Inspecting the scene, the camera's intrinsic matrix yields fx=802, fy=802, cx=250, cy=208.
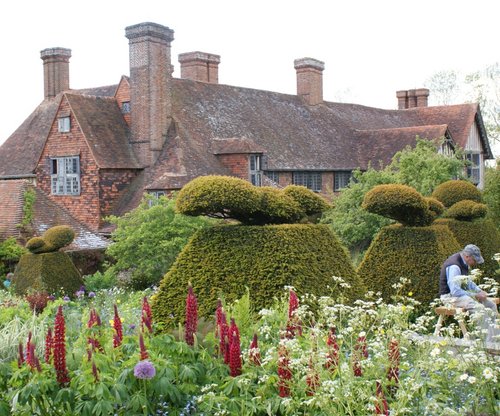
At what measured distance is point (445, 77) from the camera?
5931 cm

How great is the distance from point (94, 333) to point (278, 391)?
2.27 meters

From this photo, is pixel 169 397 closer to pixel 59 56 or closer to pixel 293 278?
pixel 293 278

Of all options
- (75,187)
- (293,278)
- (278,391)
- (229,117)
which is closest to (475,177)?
(229,117)

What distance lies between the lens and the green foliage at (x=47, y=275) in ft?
68.2

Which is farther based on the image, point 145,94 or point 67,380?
point 145,94

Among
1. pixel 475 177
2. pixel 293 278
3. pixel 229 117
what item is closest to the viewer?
pixel 293 278

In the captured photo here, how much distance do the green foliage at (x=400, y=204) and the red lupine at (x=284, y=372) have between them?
292 inches

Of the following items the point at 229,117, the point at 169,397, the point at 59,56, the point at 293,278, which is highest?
the point at 59,56

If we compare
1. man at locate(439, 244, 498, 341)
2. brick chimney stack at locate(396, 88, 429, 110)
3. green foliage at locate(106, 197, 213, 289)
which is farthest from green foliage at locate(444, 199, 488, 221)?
brick chimney stack at locate(396, 88, 429, 110)

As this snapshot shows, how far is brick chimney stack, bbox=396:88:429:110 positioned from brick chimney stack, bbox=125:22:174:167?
2378cm

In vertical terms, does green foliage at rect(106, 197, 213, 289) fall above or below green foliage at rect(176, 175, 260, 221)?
below

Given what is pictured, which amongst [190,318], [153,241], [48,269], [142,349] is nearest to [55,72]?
[153,241]

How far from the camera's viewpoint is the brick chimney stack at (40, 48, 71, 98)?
3662 cm

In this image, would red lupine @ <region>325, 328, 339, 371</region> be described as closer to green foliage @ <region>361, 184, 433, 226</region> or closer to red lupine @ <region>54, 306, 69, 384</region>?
red lupine @ <region>54, 306, 69, 384</region>
